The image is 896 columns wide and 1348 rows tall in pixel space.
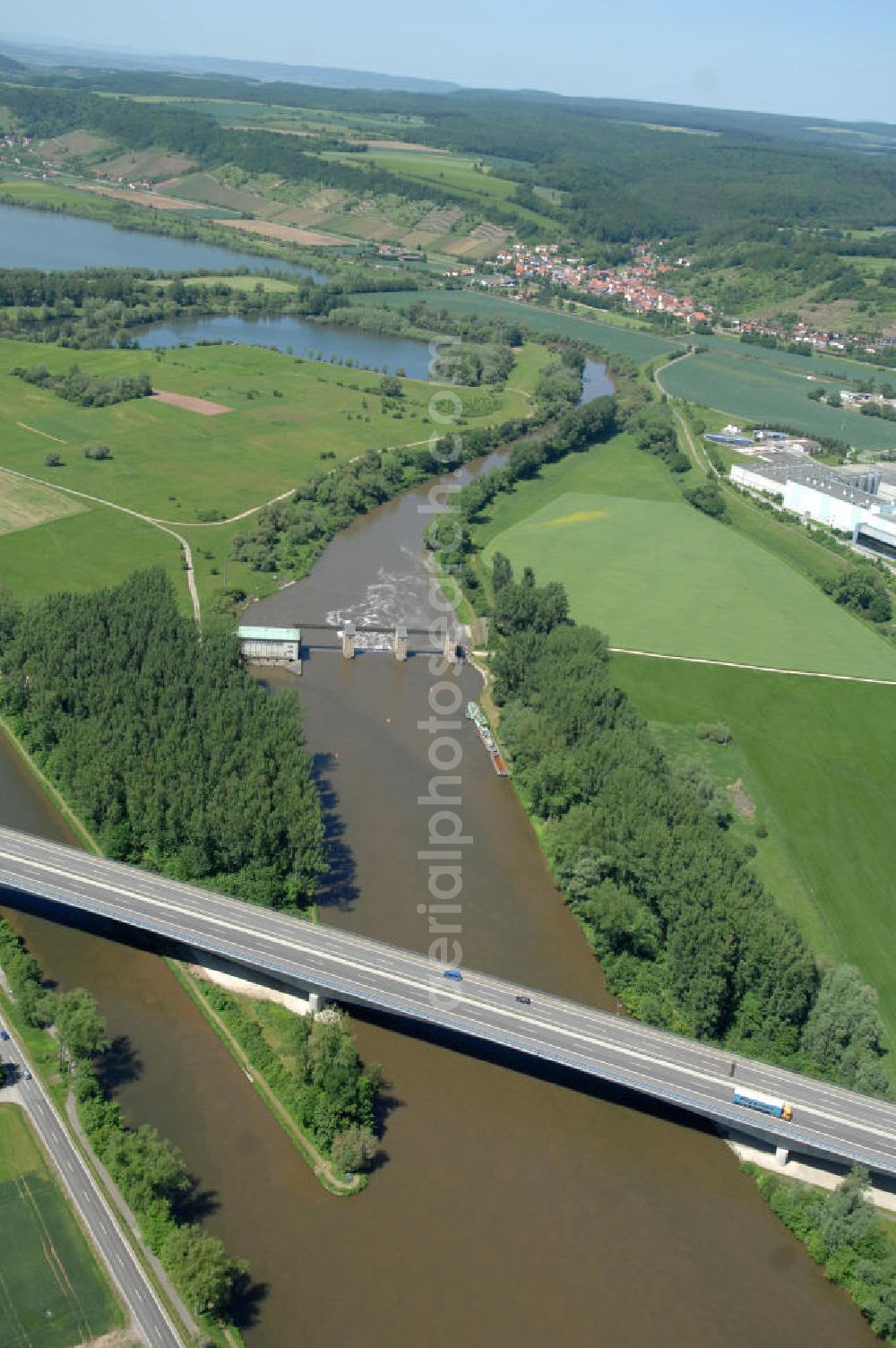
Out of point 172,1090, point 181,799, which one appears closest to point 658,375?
point 181,799

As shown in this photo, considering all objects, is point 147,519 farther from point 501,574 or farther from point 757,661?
point 757,661

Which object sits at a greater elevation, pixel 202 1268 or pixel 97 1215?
pixel 202 1268

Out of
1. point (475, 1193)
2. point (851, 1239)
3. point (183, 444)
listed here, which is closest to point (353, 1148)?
point (475, 1193)

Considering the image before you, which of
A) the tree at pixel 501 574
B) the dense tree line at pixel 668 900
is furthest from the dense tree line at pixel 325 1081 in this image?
the tree at pixel 501 574

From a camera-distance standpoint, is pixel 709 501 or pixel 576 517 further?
pixel 709 501

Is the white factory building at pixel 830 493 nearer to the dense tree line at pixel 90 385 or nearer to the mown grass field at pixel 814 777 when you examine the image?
the mown grass field at pixel 814 777

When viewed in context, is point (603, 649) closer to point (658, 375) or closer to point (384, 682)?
point (384, 682)
